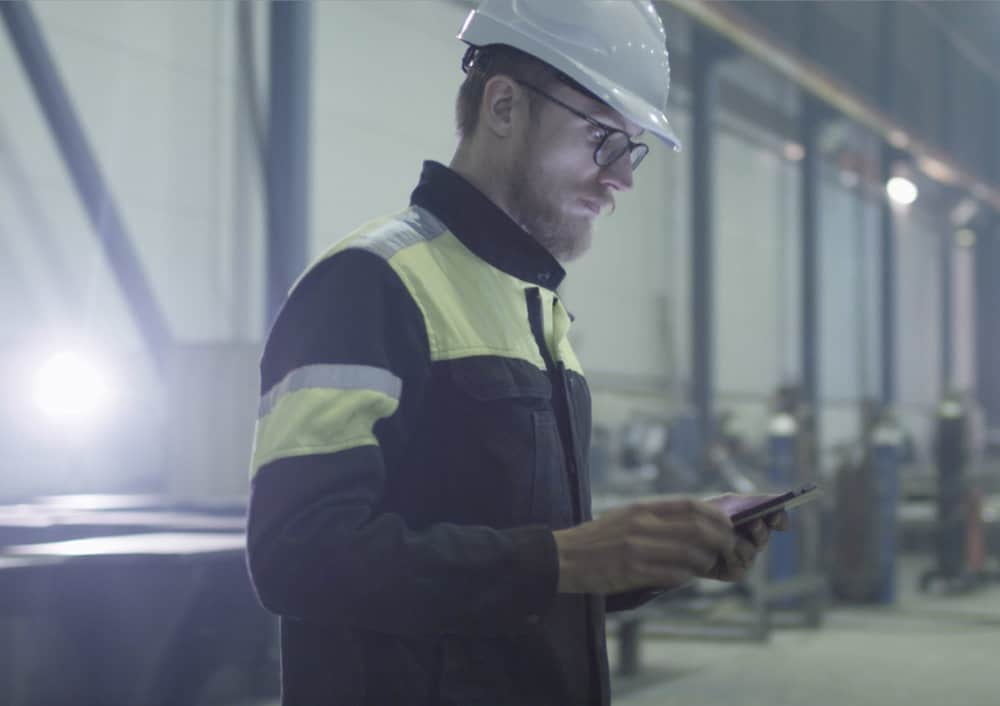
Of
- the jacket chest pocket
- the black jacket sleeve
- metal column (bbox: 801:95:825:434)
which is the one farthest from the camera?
metal column (bbox: 801:95:825:434)

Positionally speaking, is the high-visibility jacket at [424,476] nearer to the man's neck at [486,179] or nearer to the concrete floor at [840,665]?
the man's neck at [486,179]

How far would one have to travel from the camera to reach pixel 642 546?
100 centimetres

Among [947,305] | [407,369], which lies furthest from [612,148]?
[947,305]

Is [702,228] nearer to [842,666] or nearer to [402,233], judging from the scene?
[842,666]

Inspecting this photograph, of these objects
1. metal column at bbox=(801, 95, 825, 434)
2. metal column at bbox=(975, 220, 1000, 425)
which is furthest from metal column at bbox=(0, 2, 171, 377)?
metal column at bbox=(975, 220, 1000, 425)

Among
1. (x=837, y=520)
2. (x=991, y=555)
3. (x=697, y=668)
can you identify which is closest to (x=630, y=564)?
(x=697, y=668)

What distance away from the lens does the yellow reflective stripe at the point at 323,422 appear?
39.6 inches

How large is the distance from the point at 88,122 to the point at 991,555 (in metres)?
7.96

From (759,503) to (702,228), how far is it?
24.2 feet

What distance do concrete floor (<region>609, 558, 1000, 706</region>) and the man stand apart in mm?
3831

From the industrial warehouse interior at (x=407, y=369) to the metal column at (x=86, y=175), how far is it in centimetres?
1

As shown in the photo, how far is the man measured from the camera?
3.27ft

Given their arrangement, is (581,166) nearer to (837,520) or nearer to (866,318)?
(837,520)

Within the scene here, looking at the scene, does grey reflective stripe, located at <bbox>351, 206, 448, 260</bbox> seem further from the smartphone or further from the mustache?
the smartphone
